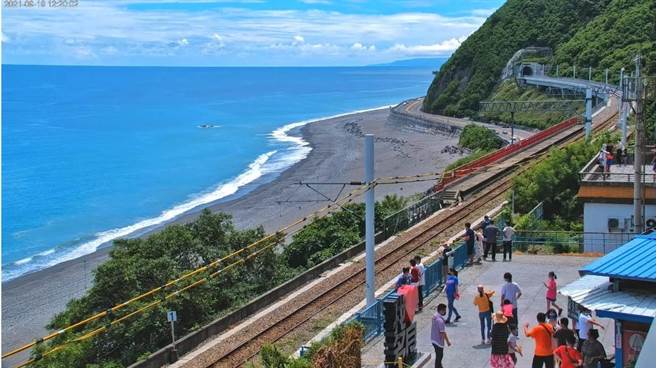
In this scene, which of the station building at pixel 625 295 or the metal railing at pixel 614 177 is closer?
the station building at pixel 625 295

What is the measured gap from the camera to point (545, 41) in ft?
341

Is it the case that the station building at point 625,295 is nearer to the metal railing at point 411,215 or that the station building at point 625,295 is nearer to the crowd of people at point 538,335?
the crowd of people at point 538,335

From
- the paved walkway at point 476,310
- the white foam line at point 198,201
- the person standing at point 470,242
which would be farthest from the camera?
the white foam line at point 198,201

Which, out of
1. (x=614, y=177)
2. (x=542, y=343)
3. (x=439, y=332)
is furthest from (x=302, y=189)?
(x=542, y=343)

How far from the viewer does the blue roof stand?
10.2 metres

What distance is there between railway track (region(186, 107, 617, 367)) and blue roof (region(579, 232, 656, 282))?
9.40 meters

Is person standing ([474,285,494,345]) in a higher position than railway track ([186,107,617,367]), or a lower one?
higher

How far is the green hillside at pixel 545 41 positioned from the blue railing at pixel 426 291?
56.5 m

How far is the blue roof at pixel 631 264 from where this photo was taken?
33.5 ft

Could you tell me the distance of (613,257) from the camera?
36.3ft

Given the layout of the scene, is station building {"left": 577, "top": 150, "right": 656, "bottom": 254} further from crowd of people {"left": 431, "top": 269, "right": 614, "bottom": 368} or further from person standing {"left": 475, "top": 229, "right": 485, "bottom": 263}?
crowd of people {"left": 431, "top": 269, "right": 614, "bottom": 368}

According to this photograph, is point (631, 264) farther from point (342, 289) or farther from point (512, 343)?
point (342, 289)

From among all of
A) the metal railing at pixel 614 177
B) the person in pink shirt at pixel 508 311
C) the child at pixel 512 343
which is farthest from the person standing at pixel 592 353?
the metal railing at pixel 614 177

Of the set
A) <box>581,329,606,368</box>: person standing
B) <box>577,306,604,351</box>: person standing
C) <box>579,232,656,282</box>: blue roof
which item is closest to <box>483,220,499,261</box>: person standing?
<box>579,232,656,282</box>: blue roof
